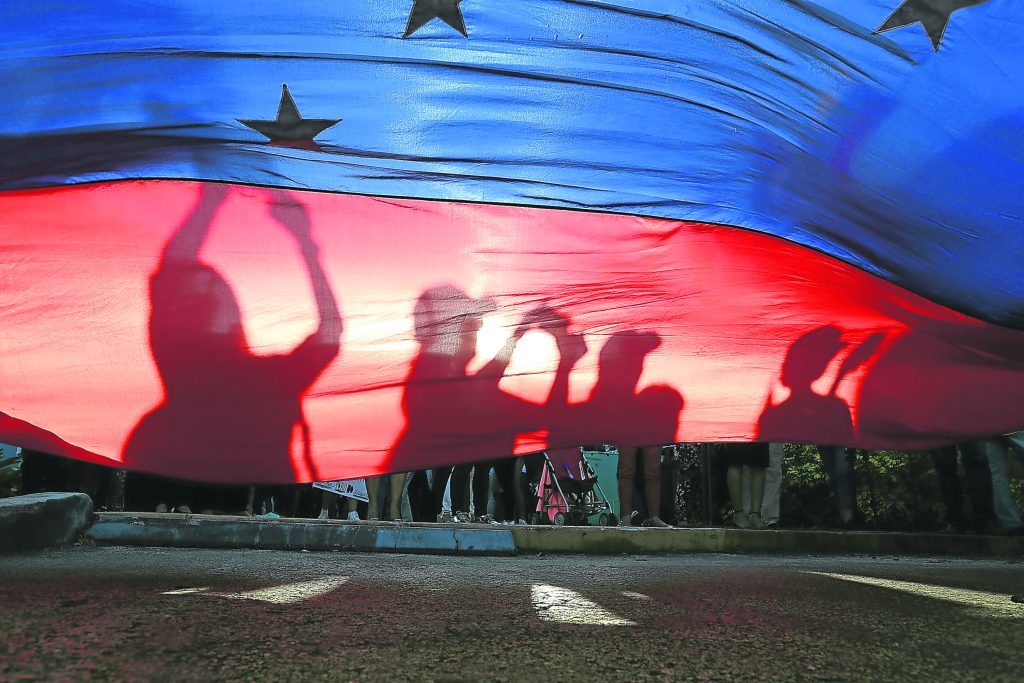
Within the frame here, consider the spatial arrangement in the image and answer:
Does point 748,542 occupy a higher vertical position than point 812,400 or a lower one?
lower

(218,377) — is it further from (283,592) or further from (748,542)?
(748,542)

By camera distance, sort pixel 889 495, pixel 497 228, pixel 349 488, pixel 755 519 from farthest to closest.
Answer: pixel 889 495 < pixel 349 488 < pixel 755 519 < pixel 497 228

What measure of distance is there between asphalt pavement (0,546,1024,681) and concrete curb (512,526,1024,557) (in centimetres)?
209

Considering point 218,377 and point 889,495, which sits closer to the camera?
point 218,377

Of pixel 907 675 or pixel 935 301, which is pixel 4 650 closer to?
pixel 907 675

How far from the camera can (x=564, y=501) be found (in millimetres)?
10750

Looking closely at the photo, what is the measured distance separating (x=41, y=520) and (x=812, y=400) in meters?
4.10

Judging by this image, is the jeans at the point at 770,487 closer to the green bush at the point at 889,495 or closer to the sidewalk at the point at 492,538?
the sidewalk at the point at 492,538

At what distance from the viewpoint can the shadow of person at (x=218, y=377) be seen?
366cm

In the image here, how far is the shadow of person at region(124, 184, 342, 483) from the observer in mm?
3664

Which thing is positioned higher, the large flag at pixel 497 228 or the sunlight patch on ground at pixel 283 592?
the large flag at pixel 497 228

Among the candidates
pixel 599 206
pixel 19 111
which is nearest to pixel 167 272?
pixel 19 111

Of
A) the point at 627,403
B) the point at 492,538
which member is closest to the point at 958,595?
the point at 627,403

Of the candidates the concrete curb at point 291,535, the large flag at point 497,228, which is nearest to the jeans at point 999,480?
the large flag at point 497,228
